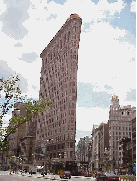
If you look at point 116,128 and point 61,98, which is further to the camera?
point 116,128

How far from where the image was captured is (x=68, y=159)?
107562 mm

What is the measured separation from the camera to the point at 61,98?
12369cm

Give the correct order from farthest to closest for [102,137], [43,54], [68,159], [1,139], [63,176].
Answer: [102,137]
[43,54]
[68,159]
[63,176]
[1,139]

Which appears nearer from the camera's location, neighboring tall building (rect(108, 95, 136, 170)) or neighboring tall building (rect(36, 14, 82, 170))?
neighboring tall building (rect(36, 14, 82, 170))

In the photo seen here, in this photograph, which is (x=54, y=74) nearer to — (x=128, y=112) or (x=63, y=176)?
(x=128, y=112)

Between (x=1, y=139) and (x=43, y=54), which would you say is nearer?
(x=1, y=139)

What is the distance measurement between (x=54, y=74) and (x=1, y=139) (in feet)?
376

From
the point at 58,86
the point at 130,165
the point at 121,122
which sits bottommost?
the point at 130,165

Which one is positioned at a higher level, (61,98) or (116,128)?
(61,98)

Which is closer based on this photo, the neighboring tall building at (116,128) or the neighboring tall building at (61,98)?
the neighboring tall building at (61,98)

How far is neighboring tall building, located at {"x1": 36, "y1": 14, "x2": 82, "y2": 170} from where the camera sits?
112500 millimetres

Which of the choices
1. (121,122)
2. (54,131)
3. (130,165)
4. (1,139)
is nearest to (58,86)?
(54,131)

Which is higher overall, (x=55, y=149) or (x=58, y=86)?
(x=58, y=86)

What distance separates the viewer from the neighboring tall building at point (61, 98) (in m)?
112
